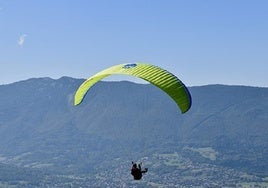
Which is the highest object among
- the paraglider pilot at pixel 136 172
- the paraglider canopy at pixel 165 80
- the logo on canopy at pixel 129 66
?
the logo on canopy at pixel 129 66

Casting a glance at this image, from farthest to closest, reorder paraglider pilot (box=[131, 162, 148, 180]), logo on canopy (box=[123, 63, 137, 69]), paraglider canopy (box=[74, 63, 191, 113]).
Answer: logo on canopy (box=[123, 63, 137, 69])
paraglider pilot (box=[131, 162, 148, 180])
paraglider canopy (box=[74, 63, 191, 113])

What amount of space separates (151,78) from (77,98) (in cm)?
989

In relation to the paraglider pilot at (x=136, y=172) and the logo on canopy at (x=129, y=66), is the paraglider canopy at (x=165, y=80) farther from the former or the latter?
the paraglider pilot at (x=136, y=172)

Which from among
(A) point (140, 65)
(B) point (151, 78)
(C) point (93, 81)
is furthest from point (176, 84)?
(C) point (93, 81)

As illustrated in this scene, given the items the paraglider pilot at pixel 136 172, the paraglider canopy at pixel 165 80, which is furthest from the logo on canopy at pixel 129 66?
the paraglider pilot at pixel 136 172

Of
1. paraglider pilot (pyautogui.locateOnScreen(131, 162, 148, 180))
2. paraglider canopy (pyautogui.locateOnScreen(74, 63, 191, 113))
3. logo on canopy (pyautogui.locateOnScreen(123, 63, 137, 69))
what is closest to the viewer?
paraglider canopy (pyautogui.locateOnScreen(74, 63, 191, 113))

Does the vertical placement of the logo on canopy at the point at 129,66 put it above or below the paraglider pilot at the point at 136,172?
above

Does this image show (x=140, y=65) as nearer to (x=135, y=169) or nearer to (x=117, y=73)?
(x=117, y=73)

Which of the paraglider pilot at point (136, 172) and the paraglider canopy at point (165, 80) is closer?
the paraglider canopy at point (165, 80)

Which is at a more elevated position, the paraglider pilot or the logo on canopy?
the logo on canopy

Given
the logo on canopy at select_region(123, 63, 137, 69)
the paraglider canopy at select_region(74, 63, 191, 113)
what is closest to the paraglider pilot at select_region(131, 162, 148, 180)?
the paraglider canopy at select_region(74, 63, 191, 113)

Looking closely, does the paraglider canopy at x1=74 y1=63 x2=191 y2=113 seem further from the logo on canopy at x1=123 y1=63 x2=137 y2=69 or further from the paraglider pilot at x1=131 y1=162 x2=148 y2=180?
the paraglider pilot at x1=131 y1=162 x2=148 y2=180

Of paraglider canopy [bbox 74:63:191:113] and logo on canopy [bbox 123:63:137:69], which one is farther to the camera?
logo on canopy [bbox 123:63:137:69]

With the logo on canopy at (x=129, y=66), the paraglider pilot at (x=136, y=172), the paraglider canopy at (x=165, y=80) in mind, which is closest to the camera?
the paraglider canopy at (x=165, y=80)
